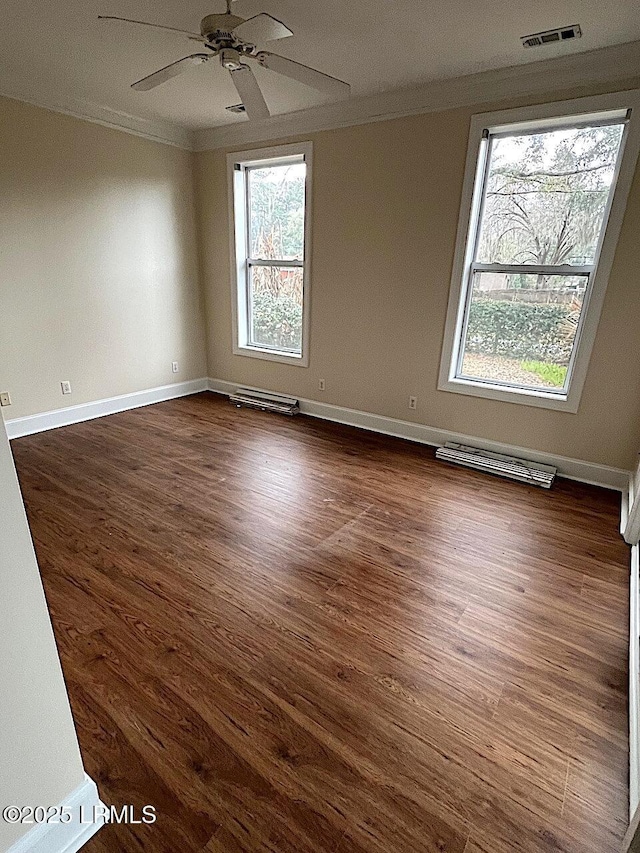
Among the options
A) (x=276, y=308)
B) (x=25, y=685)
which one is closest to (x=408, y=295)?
(x=276, y=308)

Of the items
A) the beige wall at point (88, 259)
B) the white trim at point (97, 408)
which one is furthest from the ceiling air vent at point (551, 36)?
the white trim at point (97, 408)

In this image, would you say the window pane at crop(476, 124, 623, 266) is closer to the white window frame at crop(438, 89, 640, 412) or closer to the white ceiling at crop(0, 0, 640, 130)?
the white window frame at crop(438, 89, 640, 412)

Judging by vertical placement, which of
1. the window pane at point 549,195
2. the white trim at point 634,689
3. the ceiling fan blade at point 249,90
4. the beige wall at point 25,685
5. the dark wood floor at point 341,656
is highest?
the ceiling fan blade at point 249,90

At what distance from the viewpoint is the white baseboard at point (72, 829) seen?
100 cm

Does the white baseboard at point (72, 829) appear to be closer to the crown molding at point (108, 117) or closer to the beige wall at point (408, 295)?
the beige wall at point (408, 295)

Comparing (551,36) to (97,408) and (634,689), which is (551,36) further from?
(97,408)

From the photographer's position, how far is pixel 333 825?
3.89 feet

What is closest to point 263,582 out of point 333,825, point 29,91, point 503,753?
point 333,825

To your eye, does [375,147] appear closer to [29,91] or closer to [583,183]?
[583,183]

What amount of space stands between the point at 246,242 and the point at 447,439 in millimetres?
2959

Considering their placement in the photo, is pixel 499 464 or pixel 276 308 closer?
pixel 499 464

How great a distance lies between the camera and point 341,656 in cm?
171

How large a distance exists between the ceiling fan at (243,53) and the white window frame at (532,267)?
1270 millimetres

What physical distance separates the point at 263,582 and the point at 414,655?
2.53 ft
